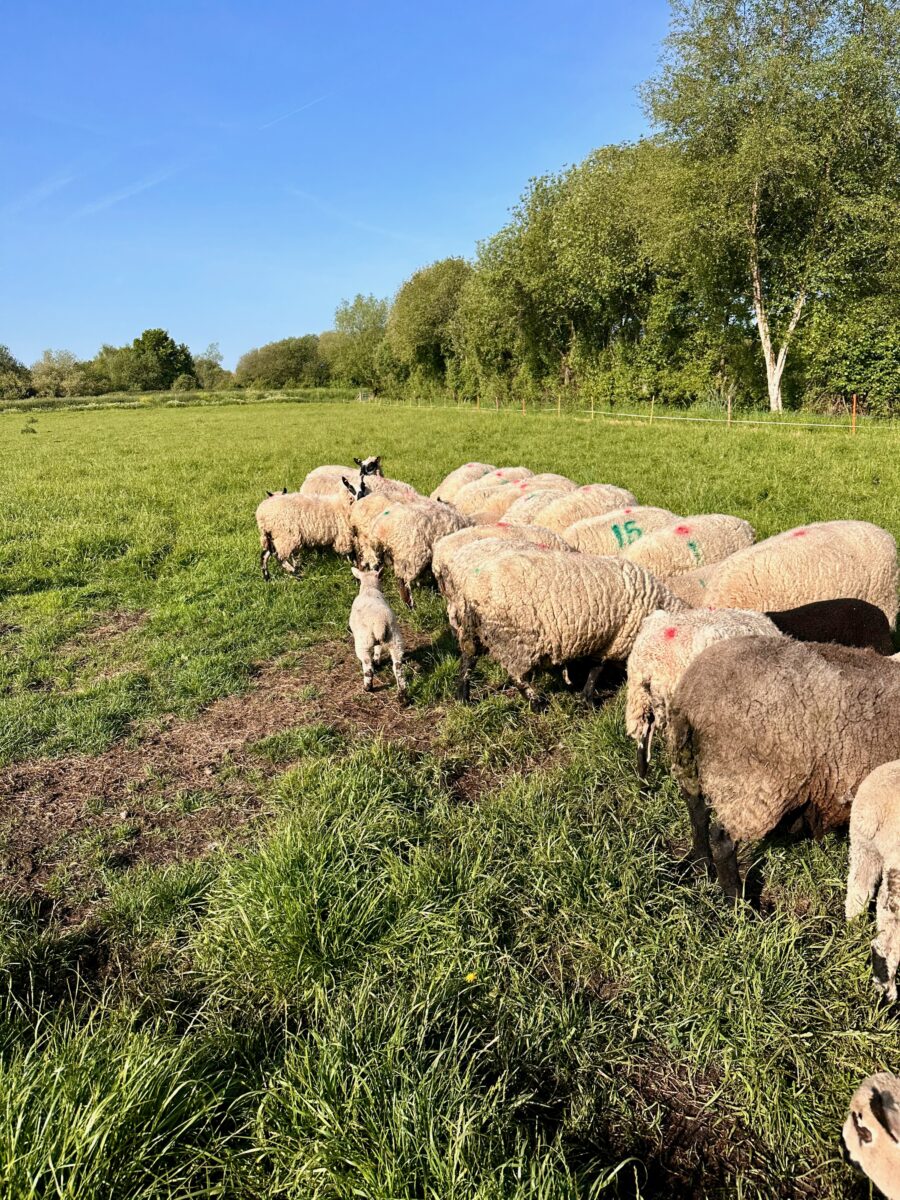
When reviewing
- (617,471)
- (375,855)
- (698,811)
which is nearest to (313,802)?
(375,855)

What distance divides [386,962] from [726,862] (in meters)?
1.65

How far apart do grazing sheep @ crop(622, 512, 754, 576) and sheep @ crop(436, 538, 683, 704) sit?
1.01m

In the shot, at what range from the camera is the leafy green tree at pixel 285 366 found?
82.6 metres

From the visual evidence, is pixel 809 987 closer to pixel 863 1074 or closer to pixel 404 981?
pixel 863 1074

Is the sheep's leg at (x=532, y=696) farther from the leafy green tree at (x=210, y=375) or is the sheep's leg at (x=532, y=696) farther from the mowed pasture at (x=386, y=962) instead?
the leafy green tree at (x=210, y=375)

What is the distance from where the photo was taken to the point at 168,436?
26.3 m

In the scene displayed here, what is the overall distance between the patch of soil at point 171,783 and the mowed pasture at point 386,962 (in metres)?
0.02

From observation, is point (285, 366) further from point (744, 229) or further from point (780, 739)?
point (780, 739)

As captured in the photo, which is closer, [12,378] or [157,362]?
[12,378]

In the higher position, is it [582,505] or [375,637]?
[582,505]

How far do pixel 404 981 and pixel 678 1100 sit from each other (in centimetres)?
103

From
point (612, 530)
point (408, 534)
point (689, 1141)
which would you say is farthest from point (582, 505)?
point (689, 1141)

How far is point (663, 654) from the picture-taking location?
12.8 ft

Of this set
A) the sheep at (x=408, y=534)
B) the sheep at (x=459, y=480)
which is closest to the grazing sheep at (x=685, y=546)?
the sheep at (x=408, y=534)
